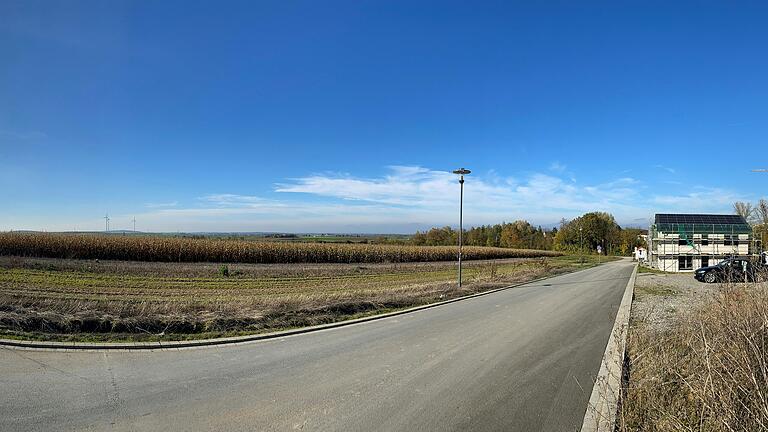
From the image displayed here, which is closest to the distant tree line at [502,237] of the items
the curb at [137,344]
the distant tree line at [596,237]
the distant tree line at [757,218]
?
the distant tree line at [596,237]

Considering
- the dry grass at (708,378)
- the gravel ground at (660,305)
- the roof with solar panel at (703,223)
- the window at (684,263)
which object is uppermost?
the roof with solar panel at (703,223)

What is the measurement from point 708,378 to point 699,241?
155 feet

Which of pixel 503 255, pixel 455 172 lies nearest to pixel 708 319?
pixel 455 172

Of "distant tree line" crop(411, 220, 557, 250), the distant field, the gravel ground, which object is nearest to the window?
the gravel ground

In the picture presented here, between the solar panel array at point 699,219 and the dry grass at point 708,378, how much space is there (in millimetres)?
43677

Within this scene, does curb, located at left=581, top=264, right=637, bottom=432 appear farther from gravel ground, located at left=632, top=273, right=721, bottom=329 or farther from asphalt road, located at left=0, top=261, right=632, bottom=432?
gravel ground, located at left=632, top=273, right=721, bottom=329

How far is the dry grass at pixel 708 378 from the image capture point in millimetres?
3680

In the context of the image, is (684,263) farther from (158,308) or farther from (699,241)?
(158,308)

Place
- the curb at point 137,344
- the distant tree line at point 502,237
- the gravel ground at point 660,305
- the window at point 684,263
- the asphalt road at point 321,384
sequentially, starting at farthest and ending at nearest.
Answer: the distant tree line at point 502,237, the window at point 684,263, the gravel ground at point 660,305, the curb at point 137,344, the asphalt road at point 321,384

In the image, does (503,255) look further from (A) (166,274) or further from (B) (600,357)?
(B) (600,357)

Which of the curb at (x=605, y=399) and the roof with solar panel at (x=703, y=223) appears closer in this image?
the curb at (x=605, y=399)

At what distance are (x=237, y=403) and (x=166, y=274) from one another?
2470 centimetres

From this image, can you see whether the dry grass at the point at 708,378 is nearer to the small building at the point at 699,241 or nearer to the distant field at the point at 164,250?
the distant field at the point at 164,250

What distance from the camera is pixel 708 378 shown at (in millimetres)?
3871
